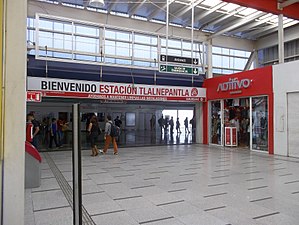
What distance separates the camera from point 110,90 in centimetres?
1009

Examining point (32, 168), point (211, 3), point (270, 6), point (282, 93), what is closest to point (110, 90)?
point (211, 3)

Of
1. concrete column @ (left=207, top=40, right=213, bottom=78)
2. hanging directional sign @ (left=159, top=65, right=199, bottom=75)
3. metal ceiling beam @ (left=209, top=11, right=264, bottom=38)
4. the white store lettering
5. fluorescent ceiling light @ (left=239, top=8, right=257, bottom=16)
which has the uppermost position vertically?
fluorescent ceiling light @ (left=239, top=8, right=257, bottom=16)

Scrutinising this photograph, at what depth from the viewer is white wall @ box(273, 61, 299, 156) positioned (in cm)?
830

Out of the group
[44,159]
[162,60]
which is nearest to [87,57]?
[162,60]

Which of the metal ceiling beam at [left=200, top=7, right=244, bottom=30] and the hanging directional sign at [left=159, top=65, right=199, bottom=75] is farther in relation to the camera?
the metal ceiling beam at [left=200, top=7, right=244, bottom=30]

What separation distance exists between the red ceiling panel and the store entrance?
337 centimetres

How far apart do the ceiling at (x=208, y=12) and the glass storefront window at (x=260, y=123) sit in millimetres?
3339

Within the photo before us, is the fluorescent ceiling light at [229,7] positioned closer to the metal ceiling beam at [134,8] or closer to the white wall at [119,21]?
the white wall at [119,21]

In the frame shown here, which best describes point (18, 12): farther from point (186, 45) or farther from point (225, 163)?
point (186, 45)

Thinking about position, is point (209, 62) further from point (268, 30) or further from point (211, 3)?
point (268, 30)

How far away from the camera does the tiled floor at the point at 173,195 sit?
10.6 feet

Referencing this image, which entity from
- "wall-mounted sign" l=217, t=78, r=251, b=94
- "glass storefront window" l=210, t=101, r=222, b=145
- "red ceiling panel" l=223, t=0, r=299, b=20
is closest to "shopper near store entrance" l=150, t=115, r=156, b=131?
"glass storefront window" l=210, t=101, r=222, b=145

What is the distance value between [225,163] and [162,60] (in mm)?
3670

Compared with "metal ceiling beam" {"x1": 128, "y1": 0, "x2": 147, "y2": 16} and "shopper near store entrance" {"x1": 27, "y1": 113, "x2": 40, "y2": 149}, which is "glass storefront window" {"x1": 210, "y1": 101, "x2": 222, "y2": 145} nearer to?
"metal ceiling beam" {"x1": 128, "y1": 0, "x2": 147, "y2": 16}
